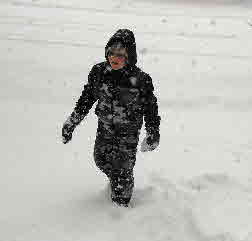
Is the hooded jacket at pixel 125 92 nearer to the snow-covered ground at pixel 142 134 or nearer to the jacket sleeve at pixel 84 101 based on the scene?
the jacket sleeve at pixel 84 101

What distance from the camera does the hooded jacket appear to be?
9.46ft

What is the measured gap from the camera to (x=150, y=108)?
3.06 m

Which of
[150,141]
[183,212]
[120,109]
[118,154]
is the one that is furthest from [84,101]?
[183,212]

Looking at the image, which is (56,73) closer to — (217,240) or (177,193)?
(177,193)

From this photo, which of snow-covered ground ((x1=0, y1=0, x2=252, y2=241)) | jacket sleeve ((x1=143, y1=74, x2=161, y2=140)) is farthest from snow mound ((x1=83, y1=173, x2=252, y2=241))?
jacket sleeve ((x1=143, y1=74, x2=161, y2=140))

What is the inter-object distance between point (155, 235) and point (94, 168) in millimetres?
1282

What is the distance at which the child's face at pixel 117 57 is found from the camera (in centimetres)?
279

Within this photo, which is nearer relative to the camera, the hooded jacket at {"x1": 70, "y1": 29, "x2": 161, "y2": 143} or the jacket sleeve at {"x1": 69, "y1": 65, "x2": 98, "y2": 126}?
the hooded jacket at {"x1": 70, "y1": 29, "x2": 161, "y2": 143}

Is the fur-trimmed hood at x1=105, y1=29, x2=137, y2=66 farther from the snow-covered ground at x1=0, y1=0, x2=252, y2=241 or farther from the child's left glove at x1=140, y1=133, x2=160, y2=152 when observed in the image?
the snow-covered ground at x1=0, y1=0, x2=252, y2=241

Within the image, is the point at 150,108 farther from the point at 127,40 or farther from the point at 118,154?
the point at 127,40

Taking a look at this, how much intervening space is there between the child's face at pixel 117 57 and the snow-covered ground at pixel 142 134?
133 centimetres

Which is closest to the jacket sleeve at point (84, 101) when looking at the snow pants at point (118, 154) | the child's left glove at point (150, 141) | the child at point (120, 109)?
the child at point (120, 109)

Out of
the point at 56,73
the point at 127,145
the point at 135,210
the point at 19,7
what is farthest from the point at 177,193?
the point at 19,7

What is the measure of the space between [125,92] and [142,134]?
2.14 metres
